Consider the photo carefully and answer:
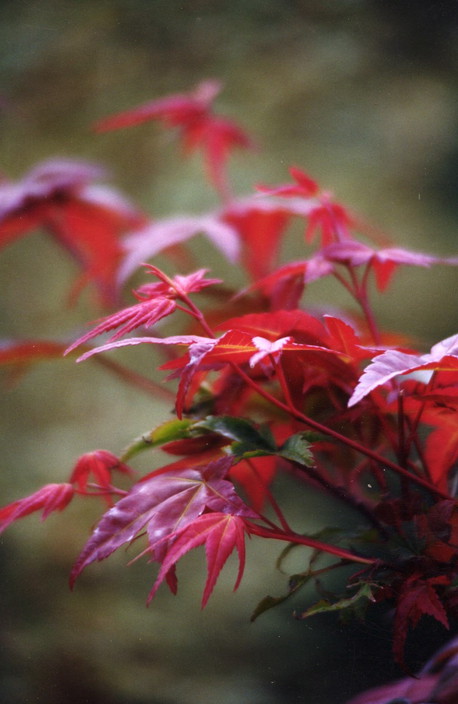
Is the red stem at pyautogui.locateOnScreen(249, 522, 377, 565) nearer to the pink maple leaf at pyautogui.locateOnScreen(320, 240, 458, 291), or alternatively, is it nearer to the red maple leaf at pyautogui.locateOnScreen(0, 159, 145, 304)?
the pink maple leaf at pyautogui.locateOnScreen(320, 240, 458, 291)

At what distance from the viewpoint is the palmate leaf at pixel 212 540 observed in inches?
12.5

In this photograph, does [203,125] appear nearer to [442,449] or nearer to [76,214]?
[76,214]

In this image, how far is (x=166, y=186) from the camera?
3.46ft

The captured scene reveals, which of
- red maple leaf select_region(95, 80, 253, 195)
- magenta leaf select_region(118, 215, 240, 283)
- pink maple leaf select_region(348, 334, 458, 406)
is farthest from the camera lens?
red maple leaf select_region(95, 80, 253, 195)

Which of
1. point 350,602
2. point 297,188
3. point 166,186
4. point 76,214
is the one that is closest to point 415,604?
point 350,602

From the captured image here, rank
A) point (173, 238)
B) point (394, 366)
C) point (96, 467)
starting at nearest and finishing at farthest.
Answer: point (394, 366)
point (96, 467)
point (173, 238)

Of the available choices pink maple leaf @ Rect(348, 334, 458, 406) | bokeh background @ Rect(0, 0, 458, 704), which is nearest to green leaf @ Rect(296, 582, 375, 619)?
pink maple leaf @ Rect(348, 334, 458, 406)

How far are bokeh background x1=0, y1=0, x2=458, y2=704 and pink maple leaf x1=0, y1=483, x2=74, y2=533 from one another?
27 cm

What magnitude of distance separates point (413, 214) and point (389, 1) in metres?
0.30

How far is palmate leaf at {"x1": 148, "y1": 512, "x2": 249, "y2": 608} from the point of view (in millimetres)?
318

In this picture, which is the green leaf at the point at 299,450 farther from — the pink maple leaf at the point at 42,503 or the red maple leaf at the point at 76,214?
the red maple leaf at the point at 76,214

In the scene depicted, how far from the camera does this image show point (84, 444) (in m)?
0.94

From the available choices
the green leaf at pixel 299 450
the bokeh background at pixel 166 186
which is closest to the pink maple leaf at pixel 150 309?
the green leaf at pixel 299 450

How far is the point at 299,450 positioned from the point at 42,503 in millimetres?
164
